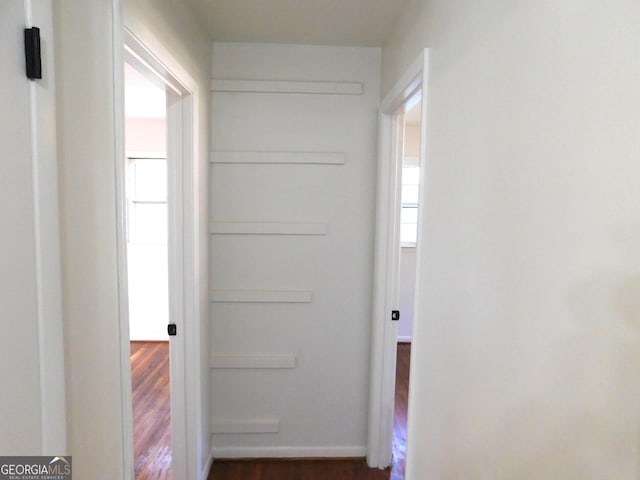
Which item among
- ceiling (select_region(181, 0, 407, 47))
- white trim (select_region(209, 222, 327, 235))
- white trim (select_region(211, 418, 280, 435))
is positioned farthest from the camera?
white trim (select_region(211, 418, 280, 435))

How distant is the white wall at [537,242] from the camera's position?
523 millimetres

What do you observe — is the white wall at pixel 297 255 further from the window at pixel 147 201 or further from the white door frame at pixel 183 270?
the window at pixel 147 201

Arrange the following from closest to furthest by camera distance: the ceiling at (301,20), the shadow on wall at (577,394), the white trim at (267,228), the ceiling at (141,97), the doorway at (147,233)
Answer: the shadow on wall at (577,394), the ceiling at (301,20), the white trim at (267,228), the ceiling at (141,97), the doorway at (147,233)

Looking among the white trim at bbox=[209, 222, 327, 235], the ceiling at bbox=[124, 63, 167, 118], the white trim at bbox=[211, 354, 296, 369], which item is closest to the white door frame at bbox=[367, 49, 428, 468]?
the white trim at bbox=[209, 222, 327, 235]

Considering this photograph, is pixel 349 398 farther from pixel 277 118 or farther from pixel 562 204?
pixel 562 204

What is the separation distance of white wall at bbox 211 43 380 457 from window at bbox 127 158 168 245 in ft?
7.77

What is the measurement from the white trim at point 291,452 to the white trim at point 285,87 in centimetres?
222

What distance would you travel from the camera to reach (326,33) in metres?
1.97

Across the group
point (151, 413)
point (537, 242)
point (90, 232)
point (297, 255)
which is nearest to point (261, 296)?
point (297, 255)

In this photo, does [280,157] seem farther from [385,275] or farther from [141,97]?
[141,97]

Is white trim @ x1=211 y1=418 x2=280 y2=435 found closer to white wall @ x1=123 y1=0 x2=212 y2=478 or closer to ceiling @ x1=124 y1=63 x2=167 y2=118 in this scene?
white wall @ x1=123 y1=0 x2=212 y2=478

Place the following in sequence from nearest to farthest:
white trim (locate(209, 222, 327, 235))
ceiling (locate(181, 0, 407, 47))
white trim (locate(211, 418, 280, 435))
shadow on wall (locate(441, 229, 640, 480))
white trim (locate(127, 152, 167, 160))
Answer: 1. shadow on wall (locate(441, 229, 640, 480))
2. ceiling (locate(181, 0, 407, 47))
3. white trim (locate(209, 222, 327, 235))
4. white trim (locate(211, 418, 280, 435))
5. white trim (locate(127, 152, 167, 160))

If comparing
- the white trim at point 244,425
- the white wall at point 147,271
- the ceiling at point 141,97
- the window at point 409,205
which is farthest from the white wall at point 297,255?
the white wall at point 147,271

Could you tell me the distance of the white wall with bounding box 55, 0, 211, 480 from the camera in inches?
33.4
